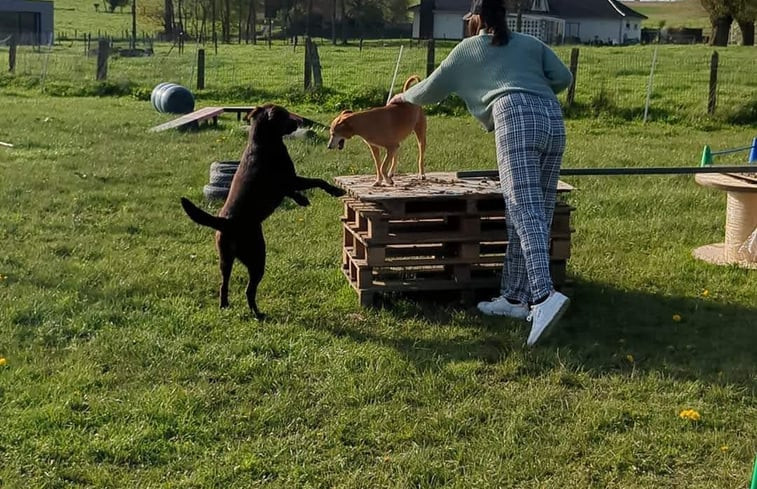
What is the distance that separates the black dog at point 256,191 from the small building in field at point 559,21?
6235 cm

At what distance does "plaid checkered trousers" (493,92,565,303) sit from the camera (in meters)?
5.34

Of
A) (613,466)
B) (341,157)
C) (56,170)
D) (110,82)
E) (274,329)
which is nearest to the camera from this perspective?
(613,466)

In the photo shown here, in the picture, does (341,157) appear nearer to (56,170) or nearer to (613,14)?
(56,170)

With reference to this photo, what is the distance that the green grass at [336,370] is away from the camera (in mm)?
3768

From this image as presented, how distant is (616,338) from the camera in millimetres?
5367

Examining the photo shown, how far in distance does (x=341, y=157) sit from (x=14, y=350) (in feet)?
23.3

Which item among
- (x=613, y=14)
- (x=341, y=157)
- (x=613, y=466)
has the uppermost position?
(x=613, y=14)

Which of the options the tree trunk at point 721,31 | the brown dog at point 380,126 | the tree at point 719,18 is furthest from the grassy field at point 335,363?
the tree trunk at point 721,31

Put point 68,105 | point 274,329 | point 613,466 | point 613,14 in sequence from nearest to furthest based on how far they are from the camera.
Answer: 1. point 613,466
2. point 274,329
3. point 68,105
4. point 613,14

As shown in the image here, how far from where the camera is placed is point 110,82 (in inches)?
899

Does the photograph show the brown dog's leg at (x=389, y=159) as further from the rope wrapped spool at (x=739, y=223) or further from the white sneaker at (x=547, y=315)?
the rope wrapped spool at (x=739, y=223)

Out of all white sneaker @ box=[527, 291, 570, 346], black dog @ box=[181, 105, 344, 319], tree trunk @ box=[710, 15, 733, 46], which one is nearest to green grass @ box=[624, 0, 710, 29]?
tree trunk @ box=[710, 15, 733, 46]

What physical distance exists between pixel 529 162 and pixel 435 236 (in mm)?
902

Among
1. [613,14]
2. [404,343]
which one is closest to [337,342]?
[404,343]
